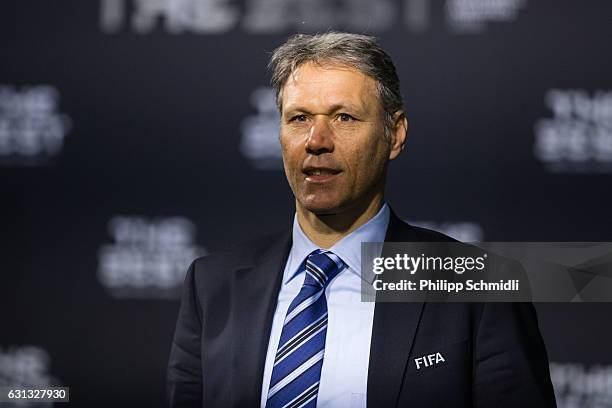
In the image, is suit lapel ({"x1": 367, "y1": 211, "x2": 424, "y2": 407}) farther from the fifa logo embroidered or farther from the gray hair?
the gray hair

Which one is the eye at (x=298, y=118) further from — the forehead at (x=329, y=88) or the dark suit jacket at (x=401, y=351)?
the dark suit jacket at (x=401, y=351)

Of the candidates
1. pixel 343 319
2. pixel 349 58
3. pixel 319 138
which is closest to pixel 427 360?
pixel 343 319

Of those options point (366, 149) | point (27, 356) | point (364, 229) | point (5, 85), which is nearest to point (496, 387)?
point (364, 229)

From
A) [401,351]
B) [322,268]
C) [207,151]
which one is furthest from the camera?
[207,151]

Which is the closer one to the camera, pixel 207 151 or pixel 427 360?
pixel 427 360

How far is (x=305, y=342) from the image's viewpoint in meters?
1.58

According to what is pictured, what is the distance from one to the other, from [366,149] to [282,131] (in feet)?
0.50

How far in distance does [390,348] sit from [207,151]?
973 mm

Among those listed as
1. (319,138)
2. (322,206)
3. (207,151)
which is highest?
(207,151)

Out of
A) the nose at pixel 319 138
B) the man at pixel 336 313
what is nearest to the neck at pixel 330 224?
the man at pixel 336 313

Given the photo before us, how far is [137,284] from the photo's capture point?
2338 mm

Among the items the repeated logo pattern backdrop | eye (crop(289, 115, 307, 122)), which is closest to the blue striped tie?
eye (crop(289, 115, 307, 122))

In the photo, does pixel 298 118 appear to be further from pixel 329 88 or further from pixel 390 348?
pixel 390 348

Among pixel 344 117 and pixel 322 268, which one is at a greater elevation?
pixel 344 117
